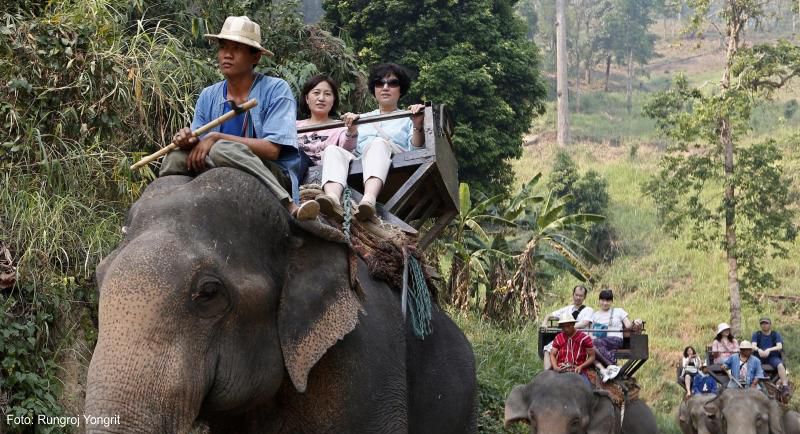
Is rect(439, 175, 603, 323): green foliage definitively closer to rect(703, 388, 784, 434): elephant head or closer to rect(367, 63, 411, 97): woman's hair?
rect(703, 388, 784, 434): elephant head

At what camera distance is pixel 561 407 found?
479 inches

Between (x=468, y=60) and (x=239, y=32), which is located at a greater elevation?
(x=239, y=32)

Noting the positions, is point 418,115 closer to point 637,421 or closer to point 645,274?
point 637,421

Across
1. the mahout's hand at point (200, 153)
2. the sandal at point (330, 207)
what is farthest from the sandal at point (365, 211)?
the mahout's hand at point (200, 153)

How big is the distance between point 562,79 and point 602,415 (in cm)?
4053

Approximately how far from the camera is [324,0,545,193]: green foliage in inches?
874

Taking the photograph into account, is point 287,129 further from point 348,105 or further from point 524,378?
point 524,378

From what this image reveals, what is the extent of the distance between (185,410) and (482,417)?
9776mm

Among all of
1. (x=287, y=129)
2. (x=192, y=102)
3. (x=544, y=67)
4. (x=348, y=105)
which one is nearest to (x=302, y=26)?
(x=348, y=105)

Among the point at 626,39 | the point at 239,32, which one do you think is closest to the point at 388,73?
→ the point at 239,32

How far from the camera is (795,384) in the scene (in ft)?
84.9

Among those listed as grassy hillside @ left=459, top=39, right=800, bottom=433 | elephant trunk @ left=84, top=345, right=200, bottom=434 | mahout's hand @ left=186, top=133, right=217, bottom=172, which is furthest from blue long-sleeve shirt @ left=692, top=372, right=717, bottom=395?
elephant trunk @ left=84, top=345, right=200, bottom=434

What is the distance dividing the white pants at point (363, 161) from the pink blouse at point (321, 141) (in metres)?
0.27

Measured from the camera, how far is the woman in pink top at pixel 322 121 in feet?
21.6
